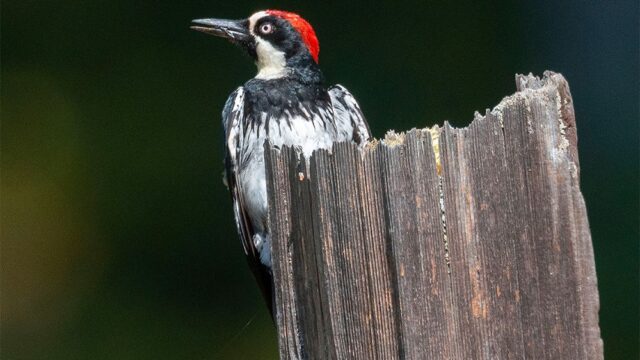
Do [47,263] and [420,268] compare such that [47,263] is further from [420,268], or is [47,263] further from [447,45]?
[420,268]

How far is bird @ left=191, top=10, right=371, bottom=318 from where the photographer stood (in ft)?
13.2

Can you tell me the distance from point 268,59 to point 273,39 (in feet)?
0.28

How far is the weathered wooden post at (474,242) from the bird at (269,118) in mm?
1749

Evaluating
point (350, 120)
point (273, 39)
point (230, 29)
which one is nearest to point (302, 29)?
point (273, 39)

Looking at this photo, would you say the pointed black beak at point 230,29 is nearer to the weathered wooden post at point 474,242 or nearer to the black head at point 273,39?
the black head at point 273,39

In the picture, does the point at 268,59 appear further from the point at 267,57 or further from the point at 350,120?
the point at 350,120

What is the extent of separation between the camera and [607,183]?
Answer: 5.91 meters

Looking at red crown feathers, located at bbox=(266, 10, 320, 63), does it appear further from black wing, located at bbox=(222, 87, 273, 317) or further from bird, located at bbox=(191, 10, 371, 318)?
black wing, located at bbox=(222, 87, 273, 317)

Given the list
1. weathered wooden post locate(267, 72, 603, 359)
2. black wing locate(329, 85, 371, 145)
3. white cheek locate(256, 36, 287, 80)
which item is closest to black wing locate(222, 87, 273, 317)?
white cheek locate(256, 36, 287, 80)

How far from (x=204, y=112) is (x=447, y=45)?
4.84 ft

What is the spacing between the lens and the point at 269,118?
159 inches

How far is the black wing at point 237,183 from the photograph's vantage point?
407 centimetres

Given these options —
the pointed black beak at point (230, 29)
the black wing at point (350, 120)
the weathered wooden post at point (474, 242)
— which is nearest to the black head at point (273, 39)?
the pointed black beak at point (230, 29)

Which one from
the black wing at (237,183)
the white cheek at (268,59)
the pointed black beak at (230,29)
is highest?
the pointed black beak at (230,29)
